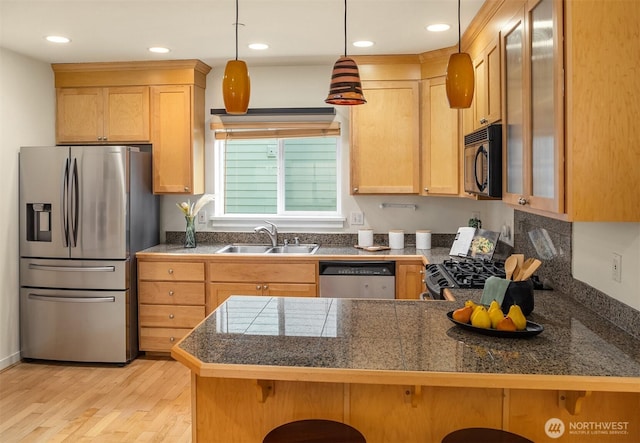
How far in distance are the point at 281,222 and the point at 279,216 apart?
0.06 meters

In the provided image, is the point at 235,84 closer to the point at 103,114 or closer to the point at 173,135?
the point at 173,135

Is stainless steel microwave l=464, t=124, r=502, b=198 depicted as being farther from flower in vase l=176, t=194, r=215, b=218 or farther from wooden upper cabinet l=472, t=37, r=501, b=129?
flower in vase l=176, t=194, r=215, b=218

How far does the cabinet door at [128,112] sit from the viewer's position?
4.54 meters

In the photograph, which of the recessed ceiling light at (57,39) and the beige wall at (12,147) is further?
the beige wall at (12,147)

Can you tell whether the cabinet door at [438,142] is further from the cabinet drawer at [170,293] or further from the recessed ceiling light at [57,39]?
the recessed ceiling light at [57,39]

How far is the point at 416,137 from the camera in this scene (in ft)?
14.2

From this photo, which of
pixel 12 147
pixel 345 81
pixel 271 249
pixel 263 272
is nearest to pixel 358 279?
pixel 263 272

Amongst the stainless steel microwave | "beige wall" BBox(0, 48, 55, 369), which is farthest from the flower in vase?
the stainless steel microwave

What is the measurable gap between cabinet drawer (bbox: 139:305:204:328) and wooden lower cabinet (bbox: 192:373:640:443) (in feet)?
7.94

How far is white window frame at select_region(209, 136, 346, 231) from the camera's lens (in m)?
4.80

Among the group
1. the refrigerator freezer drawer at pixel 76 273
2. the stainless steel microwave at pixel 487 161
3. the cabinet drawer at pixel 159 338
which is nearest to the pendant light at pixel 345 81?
the stainless steel microwave at pixel 487 161

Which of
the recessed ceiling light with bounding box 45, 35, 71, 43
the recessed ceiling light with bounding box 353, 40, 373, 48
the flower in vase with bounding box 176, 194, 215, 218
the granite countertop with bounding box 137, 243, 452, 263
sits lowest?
the granite countertop with bounding box 137, 243, 452, 263

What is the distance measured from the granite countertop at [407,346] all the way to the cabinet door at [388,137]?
206cm

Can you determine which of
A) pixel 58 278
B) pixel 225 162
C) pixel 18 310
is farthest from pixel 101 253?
pixel 225 162
